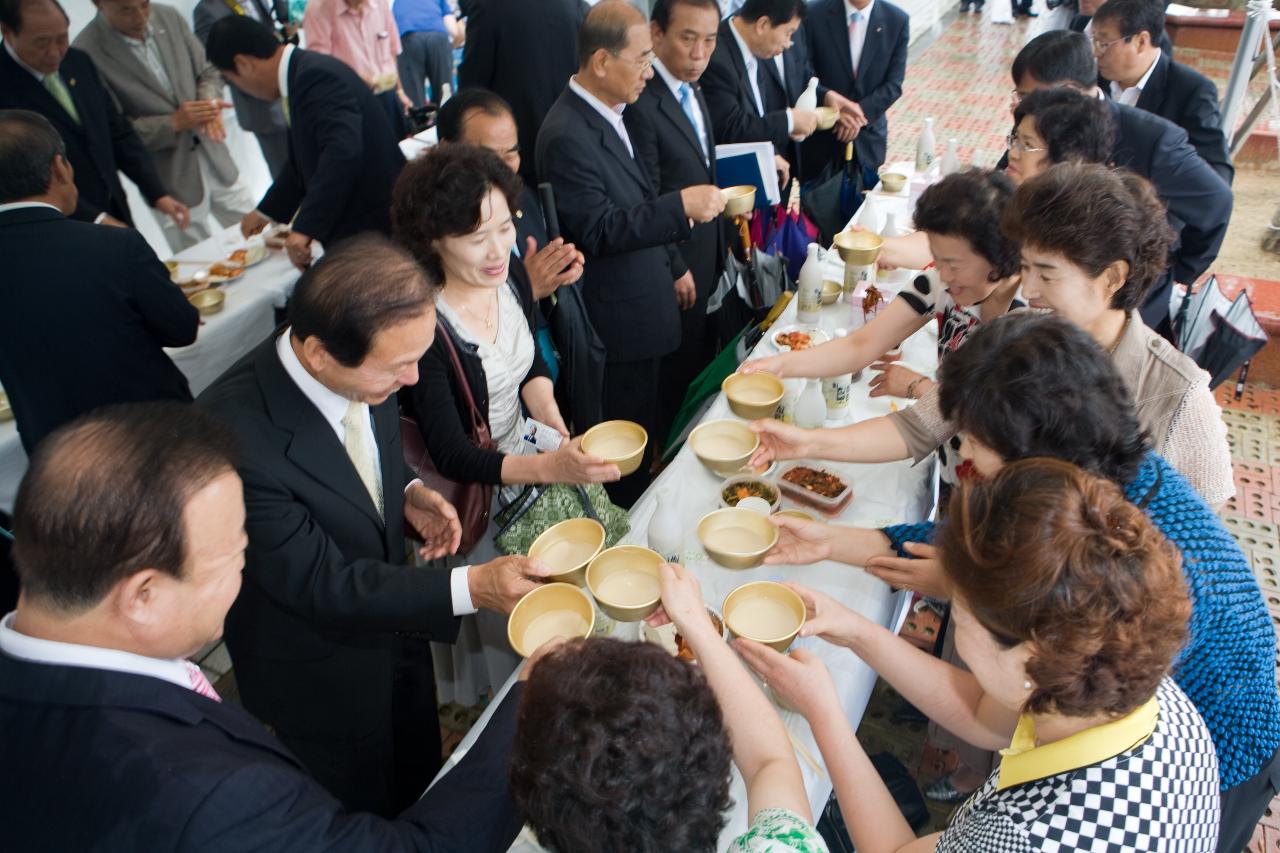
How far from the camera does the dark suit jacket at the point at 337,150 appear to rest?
3539mm

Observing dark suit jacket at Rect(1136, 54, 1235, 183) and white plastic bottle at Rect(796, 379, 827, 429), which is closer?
white plastic bottle at Rect(796, 379, 827, 429)

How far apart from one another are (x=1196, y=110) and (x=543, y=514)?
3.47 metres

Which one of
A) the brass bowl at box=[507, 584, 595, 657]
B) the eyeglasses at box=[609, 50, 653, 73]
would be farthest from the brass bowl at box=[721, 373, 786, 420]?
the eyeglasses at box=[609, 50, 653, 73]

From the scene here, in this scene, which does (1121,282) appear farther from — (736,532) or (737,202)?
(737,202)

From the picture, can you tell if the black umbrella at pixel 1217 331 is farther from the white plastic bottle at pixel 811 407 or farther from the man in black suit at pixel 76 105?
the man in black suit at pixel 76 105

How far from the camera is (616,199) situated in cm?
306

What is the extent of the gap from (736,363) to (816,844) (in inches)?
86.3

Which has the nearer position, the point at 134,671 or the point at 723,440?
the point at 134,671

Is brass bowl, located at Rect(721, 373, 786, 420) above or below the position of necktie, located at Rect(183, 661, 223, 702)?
below

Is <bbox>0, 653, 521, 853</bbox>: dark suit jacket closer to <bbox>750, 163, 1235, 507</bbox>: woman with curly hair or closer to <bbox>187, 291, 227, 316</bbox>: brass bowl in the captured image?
<bbox>750, 163, 1235, 507</bbox>: woman with curly hair

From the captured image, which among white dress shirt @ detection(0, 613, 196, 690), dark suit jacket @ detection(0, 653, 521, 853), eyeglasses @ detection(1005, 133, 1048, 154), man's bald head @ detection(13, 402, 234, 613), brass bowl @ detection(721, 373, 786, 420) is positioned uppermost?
man's bald head @ detection(13, 402, 234, 613)

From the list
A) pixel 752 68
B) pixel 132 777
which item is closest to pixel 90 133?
pixel 752 68

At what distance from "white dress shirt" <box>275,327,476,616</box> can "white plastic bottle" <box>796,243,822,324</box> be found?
6.37ft

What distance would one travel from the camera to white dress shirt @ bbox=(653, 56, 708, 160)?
338 centimetres
